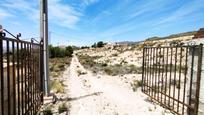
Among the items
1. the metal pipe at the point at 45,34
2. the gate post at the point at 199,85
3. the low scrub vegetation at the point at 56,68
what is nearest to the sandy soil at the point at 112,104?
the metal pipe at the point at 45,34

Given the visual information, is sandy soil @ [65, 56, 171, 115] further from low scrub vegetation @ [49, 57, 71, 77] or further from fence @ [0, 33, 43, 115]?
low scrub vegetation @ [49, 57, 71, 77]

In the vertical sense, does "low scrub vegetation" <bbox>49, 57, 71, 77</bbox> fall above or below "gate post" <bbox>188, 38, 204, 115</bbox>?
below

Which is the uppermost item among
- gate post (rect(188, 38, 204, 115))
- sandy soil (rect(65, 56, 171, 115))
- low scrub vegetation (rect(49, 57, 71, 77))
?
gate post (rect(188, 38, 204, 115))

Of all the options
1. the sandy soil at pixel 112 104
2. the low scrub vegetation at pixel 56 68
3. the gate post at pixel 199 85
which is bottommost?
the low scrub vegetation at pixel 56 68

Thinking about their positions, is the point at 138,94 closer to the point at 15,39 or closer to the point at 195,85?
the point at 195,85

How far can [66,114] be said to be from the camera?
289 inches

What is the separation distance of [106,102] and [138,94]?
6.38 feet

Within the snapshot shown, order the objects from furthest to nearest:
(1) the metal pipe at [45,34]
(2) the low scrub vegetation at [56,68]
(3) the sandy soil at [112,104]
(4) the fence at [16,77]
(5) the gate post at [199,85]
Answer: (2) the low scrub vegetation at [56,68]
(1) the metal pipe at [45,34]
(3) the sandy soil at [112,104]
(5) the gate post at [199,85]
(4) the fence at [16,77]

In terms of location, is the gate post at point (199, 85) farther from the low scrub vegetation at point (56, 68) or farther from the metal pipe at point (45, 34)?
the low scrub vegetation at point (56, 68)

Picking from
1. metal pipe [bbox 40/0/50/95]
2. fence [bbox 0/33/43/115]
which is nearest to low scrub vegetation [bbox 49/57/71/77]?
metal pipe [bbox 40/0/50/95]

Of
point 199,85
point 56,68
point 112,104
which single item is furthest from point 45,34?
point 56,68

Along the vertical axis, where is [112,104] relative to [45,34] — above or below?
→ below

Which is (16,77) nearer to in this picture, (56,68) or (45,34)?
(45,34)

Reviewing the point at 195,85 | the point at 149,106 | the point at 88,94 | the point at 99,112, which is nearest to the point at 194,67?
the point at 195,85
